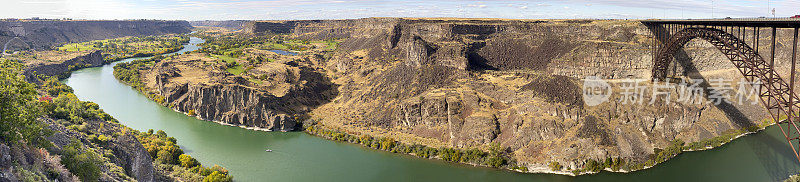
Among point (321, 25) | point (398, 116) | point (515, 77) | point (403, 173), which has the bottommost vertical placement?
point (403, 173)

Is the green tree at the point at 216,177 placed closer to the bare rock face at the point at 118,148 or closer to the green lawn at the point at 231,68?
the bare rock face at the point at 118,148

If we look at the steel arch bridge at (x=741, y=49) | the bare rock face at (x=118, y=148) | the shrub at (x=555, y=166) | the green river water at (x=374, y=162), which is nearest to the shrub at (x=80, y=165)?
the bare rock face at (x=118, y=148)

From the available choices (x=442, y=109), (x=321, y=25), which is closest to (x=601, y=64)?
(x=442, y=109)

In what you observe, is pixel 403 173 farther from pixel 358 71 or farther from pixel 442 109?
pixel 358 71

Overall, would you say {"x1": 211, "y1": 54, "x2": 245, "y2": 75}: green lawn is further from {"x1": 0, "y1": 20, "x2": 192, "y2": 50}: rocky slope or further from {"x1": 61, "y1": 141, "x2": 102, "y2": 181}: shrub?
{"x1": 0, "y1": 20, "x2": 192, "y2": 50}: rocky slope

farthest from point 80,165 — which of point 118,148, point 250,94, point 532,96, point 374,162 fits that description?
point 532,96

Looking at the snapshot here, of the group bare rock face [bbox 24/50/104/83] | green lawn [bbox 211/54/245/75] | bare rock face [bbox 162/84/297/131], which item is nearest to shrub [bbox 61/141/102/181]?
bare rock face [bbox 162/84/297/131]

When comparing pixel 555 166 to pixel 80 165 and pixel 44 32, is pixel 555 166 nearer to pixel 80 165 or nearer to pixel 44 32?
pixel 80 165
